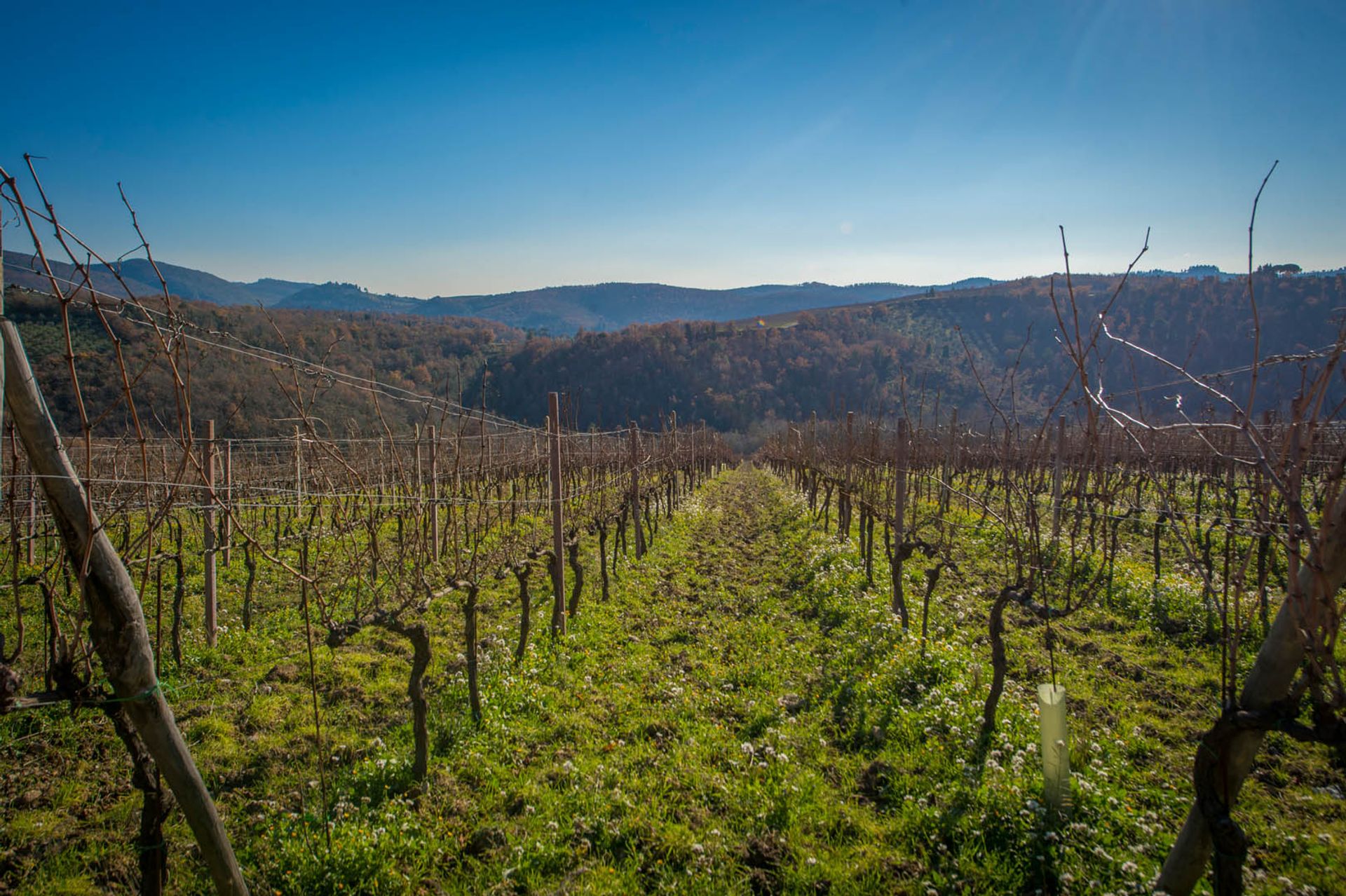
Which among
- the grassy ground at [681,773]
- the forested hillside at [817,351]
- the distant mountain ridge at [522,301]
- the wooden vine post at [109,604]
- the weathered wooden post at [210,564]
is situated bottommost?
the grassy ground at [681,773]

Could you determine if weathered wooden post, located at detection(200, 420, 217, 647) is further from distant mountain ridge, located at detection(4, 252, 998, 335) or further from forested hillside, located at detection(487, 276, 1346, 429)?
distant mountain ridge, located at detection(4, 252, 998, 335)

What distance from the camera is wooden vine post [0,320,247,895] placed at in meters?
2.30

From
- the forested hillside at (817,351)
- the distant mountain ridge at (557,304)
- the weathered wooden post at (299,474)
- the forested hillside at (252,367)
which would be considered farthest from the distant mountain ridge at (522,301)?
the weathered wooden post at (299,474)

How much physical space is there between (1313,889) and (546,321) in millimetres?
185578

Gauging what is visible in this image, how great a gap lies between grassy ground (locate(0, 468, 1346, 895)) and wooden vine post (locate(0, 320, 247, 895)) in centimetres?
122

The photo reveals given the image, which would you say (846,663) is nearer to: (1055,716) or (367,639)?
(1055,716)

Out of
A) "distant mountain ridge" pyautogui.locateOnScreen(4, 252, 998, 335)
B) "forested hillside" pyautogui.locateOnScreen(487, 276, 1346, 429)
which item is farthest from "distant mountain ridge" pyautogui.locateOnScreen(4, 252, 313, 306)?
"forested hillside" pyautogui.locateOnScreen(487, 276, 1346, 429)

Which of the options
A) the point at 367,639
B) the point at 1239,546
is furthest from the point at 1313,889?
the point at 1239,546

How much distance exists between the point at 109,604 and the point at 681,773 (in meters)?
3.54

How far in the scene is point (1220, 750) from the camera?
260 centimetres

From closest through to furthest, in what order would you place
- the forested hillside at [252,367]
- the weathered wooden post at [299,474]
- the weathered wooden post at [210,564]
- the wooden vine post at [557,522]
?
the weathered wooden post at [299,474] < the weathered wooden post at [210,564] < the wooden vine post at [557,522] < the forested hillside at [252,367]

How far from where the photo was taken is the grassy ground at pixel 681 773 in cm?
354

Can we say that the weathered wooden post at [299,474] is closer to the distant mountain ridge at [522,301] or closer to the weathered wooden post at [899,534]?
the weathered wooden post at [899,534]

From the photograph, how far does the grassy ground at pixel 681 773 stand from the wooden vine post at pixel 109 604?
1.22m
